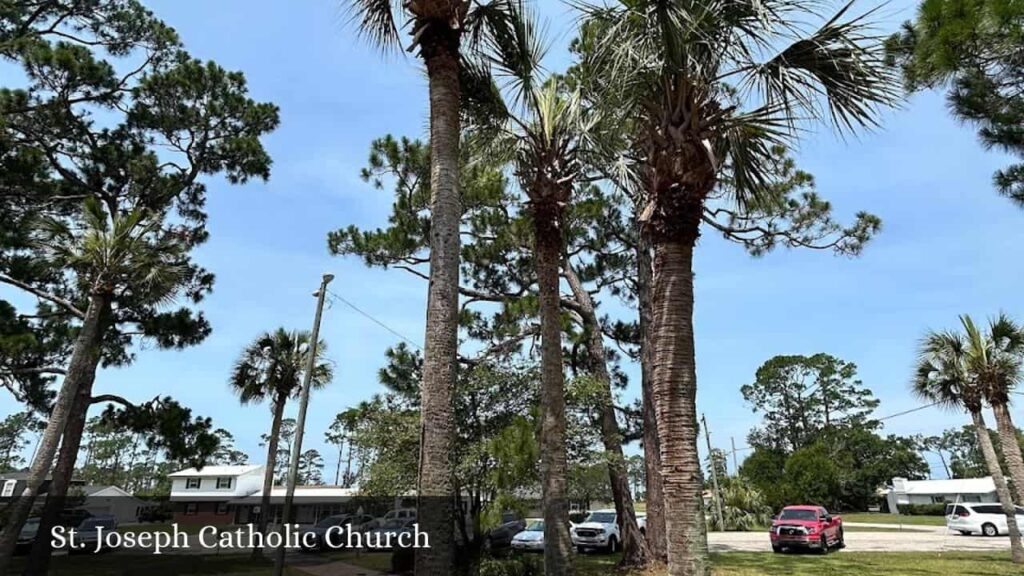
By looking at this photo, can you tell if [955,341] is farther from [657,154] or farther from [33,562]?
[33,562]

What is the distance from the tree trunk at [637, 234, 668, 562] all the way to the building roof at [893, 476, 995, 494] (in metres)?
49.4

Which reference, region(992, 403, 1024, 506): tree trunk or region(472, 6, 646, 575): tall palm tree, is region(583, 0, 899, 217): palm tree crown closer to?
region(472, 6, 646, 575): tall palm tree

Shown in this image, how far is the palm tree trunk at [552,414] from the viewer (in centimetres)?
796

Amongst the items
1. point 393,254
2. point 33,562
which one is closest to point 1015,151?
point 393,254

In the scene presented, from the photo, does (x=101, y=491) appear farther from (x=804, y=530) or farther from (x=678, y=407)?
(x=678, y=407)

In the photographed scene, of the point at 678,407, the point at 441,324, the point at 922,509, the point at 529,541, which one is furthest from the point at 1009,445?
the point at 922,509

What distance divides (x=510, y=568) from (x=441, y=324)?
883 centimetres

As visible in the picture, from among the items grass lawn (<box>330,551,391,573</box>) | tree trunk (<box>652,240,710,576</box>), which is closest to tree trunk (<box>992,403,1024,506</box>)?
tree trunk (<box>652,240,710,576</box>)

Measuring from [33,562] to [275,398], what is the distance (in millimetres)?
8467

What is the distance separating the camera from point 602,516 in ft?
65.9

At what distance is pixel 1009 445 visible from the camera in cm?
1505

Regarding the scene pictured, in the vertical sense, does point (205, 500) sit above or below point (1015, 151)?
below

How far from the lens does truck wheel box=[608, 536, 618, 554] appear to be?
1823 centimetres

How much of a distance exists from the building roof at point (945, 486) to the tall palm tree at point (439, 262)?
5961cm
